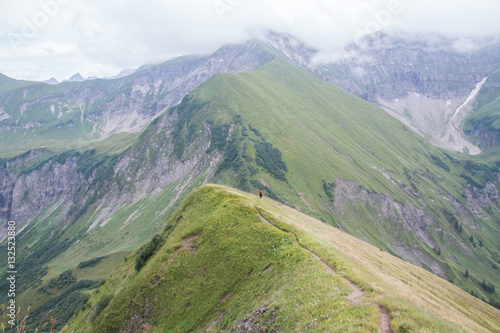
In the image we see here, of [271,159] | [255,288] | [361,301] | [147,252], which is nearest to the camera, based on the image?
[361,301]

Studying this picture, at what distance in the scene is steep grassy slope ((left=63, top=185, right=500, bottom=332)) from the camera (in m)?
20.5

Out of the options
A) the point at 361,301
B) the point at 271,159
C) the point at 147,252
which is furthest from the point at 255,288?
the point at 271,159

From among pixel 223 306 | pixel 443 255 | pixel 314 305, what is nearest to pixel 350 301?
pixel 314 305

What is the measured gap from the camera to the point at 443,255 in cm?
17112

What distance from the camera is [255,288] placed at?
28.3m

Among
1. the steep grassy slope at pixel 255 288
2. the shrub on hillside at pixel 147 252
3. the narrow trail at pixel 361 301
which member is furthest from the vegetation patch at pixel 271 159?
the narrow trail at pixel 361 301

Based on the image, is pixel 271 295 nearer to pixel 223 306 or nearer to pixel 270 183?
pixel 223 306

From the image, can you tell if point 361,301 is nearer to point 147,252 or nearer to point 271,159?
point 147,252

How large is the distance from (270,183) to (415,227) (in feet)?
393

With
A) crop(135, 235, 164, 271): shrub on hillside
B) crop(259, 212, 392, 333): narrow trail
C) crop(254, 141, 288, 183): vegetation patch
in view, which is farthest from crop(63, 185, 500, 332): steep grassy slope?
crop(254, 141, 288, 183): vegetation patch

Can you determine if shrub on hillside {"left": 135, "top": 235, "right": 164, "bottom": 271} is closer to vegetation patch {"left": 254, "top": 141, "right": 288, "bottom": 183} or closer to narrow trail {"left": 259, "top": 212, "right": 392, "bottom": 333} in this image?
narrow trail {"left": 259, "top": 212, "right": 392, "bottom": 333}

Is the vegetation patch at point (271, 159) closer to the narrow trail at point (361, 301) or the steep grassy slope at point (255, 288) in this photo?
the steep grassy slope at point (255, 288)

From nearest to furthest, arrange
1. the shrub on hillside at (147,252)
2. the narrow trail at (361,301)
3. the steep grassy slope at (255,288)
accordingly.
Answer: the narrow trail at (361,301), the steep grassy slope at (255,288), the shrub on hillside at (147,252)

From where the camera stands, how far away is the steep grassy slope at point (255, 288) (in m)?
20.5
